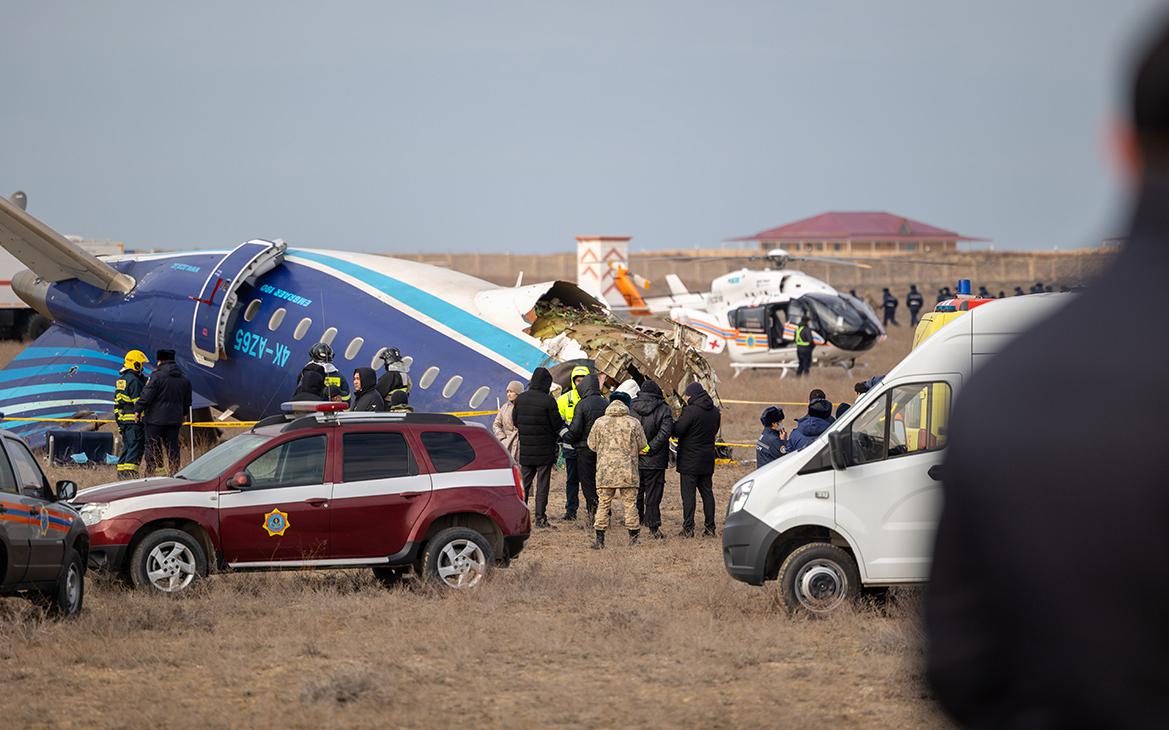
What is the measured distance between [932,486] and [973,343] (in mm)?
1218

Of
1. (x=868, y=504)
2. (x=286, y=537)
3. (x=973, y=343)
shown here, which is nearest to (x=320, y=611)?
(x=286, y=537)

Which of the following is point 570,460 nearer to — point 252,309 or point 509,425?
point 509,425

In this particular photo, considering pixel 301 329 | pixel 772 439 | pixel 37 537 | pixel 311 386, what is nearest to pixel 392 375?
pixel 311 386

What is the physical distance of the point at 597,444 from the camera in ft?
54.4

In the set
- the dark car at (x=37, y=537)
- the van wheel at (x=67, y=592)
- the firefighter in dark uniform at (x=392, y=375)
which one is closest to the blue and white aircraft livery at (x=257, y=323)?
the firefighter in dark uniform at (x=392, y=375)

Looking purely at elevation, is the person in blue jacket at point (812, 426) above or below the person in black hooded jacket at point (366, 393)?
below

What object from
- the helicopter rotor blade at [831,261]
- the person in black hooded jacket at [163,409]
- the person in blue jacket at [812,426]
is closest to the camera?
the person in blue jacket at [812,426]

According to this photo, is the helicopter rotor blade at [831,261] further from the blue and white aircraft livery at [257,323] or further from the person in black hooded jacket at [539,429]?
the person in black hooded jacket at [539,429]

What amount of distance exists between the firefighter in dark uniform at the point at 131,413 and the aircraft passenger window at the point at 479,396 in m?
4.68

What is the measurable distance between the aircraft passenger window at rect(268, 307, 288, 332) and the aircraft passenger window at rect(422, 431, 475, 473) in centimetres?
1000

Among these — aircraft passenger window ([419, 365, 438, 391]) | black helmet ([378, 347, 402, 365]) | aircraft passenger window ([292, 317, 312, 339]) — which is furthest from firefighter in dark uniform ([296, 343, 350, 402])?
aircraft passenger window ([292, 317, 312, 339])

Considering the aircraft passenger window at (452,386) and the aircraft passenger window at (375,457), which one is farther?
the aircraft passenger window at (452,386)

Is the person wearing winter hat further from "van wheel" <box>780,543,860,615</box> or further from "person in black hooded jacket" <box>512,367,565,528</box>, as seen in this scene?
"van wheel" <box>780,543,860,615</box>

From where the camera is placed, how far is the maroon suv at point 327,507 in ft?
42.4
